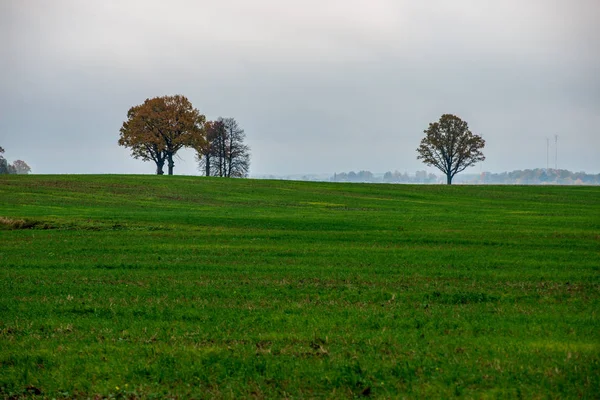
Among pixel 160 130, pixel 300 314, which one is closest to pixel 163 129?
pixel 160 130

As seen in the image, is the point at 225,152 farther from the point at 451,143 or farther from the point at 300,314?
the point at 300,314

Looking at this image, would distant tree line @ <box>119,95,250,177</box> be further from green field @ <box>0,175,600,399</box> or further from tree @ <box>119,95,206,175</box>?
green field @ <box>0,175,600,399</box>

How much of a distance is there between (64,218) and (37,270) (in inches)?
716

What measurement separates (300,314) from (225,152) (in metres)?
111

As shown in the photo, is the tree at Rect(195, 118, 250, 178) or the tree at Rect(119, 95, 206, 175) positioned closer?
the tree at Rect(119, 95, 206, 175)

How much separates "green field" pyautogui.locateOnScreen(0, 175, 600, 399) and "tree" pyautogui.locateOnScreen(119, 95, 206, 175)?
67.4m

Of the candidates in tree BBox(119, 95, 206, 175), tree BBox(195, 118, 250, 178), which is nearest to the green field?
tree BBox(119, 95, 206, 175)

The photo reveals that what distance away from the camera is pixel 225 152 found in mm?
121562

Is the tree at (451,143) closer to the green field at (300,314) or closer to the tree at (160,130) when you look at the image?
the tree at (160,130)

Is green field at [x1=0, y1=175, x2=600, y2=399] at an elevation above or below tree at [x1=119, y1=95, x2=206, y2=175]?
below

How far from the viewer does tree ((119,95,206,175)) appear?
3728 inches

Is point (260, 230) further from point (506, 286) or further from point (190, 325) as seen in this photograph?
point (190, 325)

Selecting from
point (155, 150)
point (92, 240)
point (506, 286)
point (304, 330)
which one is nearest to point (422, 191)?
point (155, 150)

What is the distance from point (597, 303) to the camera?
1327cm
